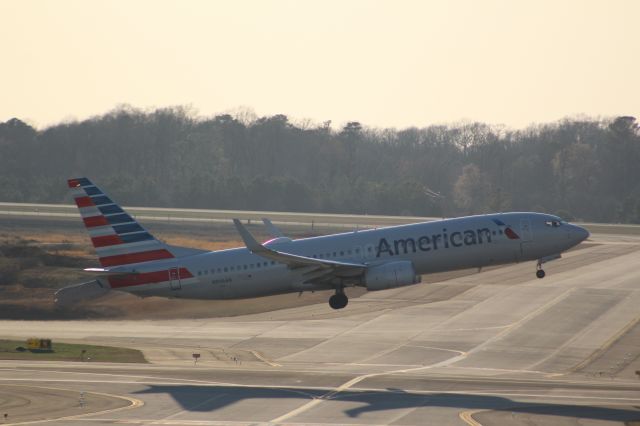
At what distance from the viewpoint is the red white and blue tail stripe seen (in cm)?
8600

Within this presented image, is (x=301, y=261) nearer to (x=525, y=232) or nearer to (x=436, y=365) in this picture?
(x=525, y=232)

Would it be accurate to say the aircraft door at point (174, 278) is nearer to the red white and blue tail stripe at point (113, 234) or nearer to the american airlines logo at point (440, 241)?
the red white and blue tail stripe at point (113, 234)

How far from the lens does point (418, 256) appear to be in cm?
8356

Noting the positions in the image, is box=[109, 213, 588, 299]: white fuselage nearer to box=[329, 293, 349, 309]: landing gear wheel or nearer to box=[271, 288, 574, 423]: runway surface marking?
box=[329, 293, 349, 309]: landing gear wheel

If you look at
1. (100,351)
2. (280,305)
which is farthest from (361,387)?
(280,305)

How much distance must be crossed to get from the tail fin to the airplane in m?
0.07

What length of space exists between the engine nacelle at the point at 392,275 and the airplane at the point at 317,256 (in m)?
0.07

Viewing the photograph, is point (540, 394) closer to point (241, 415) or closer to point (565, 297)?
point (241, 415)

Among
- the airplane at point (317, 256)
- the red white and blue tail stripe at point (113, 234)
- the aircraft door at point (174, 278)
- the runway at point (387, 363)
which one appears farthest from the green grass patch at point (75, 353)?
the red white and blue tail stripe at point (113, 234)

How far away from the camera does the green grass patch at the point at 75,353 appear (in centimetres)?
9894

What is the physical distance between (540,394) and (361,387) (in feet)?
39.4

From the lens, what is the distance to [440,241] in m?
83.2

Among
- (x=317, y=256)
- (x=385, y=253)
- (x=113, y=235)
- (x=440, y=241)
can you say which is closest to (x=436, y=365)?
(x=385, y=253)

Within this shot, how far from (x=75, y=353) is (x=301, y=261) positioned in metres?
28.6
